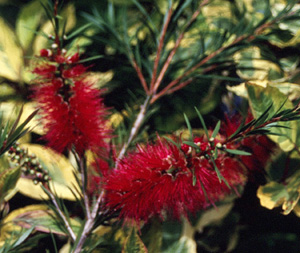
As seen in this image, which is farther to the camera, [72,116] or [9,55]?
[9,55]

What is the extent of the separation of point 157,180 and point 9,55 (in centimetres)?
30

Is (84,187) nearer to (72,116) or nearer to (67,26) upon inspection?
(72,116)

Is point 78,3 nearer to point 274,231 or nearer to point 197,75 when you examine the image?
point 197,75

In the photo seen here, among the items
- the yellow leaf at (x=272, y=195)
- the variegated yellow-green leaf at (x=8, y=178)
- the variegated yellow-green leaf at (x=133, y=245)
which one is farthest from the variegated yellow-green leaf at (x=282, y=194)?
the variegated yellow-green leaf at (x=8, y=178)

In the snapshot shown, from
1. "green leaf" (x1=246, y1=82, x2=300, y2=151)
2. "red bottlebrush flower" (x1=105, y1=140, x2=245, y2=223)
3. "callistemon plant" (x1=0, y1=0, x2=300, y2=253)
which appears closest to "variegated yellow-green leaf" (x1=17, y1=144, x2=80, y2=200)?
"callistemon plant" (x1=0, y1=0, x2=300, y2=253)

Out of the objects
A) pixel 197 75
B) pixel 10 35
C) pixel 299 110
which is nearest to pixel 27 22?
pixel 10 35

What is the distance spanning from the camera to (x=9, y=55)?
47cm

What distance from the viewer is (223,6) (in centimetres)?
45

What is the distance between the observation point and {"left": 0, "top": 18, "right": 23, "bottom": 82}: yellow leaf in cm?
47

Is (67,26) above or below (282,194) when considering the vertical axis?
above

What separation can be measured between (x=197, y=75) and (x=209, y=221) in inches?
5.9

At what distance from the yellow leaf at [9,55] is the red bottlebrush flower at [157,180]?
0.81 feet

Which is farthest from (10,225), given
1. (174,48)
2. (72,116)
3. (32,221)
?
(174,48)

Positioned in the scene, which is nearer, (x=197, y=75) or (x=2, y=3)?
(x=197, y=75)
